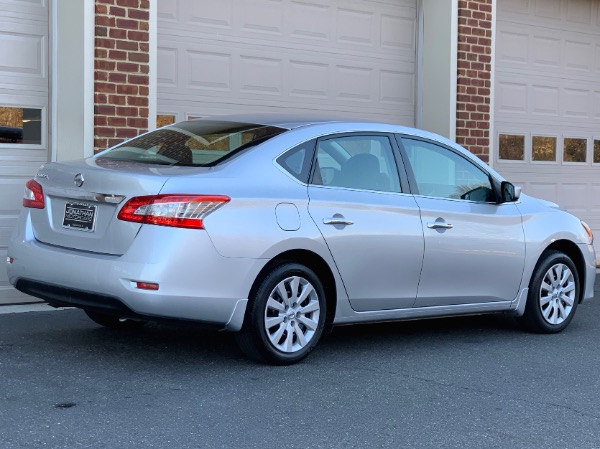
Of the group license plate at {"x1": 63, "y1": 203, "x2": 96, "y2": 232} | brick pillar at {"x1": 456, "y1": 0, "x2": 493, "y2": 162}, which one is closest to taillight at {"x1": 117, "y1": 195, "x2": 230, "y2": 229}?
license plate at {"x1": 63, "y1": 203, "x2": 96, "y2": 232}

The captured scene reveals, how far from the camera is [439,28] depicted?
11797 millimetres

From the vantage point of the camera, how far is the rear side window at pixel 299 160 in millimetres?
6570

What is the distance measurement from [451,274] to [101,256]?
2.53 meters

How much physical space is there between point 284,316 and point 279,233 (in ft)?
1.68

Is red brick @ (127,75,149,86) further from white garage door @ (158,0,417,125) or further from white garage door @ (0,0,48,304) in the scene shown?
white garage door @ (0,0,48,304)

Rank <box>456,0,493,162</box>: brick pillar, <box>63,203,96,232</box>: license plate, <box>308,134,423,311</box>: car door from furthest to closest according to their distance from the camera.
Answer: <box>456,0,493,162</box>: brick pillar → <box>308,134,423,311</box>: car door → <box>63,203,96,232</box>: license plate

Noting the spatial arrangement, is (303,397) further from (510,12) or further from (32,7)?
(510,12)

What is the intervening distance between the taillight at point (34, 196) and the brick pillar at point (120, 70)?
2489 millimetres

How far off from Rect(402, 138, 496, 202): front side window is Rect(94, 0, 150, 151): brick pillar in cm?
293

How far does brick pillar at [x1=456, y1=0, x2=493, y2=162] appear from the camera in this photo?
11.9 metres

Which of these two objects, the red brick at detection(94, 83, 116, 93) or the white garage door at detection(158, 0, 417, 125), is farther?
the white garage door at detection(158, 0, 417, 125)

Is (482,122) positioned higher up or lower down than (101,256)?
higher up

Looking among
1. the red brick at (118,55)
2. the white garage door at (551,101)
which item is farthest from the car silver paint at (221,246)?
the white garage door at (551,101)

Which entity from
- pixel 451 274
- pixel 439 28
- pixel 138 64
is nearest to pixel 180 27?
pixel 138 64
